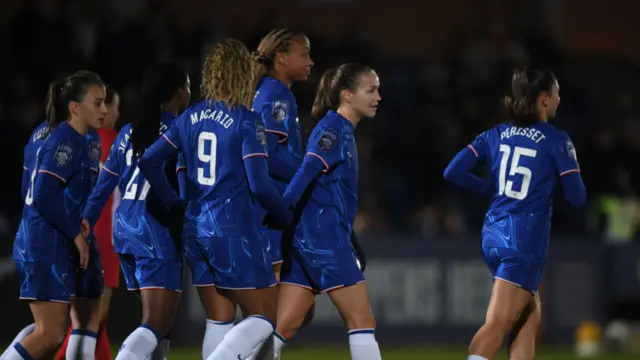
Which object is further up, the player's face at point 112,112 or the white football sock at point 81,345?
the player's face at point 112,112

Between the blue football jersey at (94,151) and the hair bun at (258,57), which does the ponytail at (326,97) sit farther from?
the blue football jersey at (94,151)

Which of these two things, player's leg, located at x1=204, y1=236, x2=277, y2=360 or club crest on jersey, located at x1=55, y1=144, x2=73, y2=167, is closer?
player's leg, located at x1=204, y1=236, x2=277, y2=360

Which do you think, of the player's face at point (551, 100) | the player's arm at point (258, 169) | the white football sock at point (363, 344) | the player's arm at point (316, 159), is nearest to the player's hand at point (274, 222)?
the player's arm at point (258, 169)

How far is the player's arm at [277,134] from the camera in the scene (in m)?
7.23

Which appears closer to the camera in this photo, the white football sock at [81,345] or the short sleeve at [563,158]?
the short sleeve at [563,158]

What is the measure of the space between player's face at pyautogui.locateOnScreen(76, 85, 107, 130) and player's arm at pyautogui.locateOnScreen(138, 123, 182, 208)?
0.91 metres

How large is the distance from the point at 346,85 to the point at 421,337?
6540 millimetres

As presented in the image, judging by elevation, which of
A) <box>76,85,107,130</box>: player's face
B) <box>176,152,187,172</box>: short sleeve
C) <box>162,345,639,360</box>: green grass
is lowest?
<box>162,345,639,360</box>: green grass

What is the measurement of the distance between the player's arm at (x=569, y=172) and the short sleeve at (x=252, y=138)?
1.87 metres

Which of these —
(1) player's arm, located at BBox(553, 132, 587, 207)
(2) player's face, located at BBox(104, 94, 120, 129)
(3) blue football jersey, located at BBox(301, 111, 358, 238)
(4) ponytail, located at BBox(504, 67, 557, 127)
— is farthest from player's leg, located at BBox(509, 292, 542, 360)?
(2) player's face, located at BBox(104, 94, 120, 129)

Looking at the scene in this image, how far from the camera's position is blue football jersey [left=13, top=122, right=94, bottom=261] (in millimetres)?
7027

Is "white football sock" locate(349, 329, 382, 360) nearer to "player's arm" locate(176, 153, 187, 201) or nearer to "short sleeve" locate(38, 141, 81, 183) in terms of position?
"player's arm" locate(176, 153, 187, 201)

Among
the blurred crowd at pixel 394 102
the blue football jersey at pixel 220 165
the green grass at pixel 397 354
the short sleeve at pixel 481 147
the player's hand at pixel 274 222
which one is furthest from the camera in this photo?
the blurred crowd at pixel 394 102

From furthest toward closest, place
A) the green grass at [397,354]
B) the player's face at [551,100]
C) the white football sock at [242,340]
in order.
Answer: the green grass at [397,354] → the player's face at [551,100] → the white football sock at [242,340]
